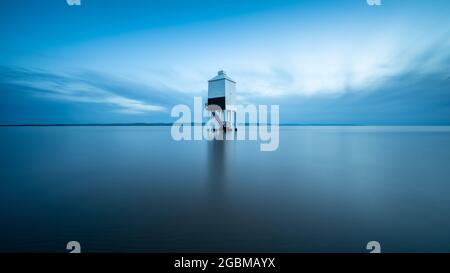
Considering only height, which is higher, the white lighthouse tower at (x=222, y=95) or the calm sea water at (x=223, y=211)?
the white lighthouse tower at (x=222, y=95)

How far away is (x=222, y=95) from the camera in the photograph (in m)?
15.1

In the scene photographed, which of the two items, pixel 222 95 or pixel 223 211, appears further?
pixel 222 95

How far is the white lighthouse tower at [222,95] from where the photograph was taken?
15.0m

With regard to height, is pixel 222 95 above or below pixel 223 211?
above

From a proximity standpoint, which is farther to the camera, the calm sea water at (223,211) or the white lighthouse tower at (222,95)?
the white lighthouse tower at (222,95)

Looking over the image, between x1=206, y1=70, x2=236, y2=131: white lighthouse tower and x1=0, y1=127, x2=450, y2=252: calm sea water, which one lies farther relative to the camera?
x1=206, y1=70, x2=236, y2=131: white lighthouse tower

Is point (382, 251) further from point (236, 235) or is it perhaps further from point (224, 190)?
point (224, 190)

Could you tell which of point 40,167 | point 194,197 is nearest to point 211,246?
point 194,197

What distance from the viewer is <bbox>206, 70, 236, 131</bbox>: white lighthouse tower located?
1501 centimetres

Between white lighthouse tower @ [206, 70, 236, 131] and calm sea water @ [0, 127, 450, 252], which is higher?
white lighthouse tower @ [206, 70, 236, 131]
